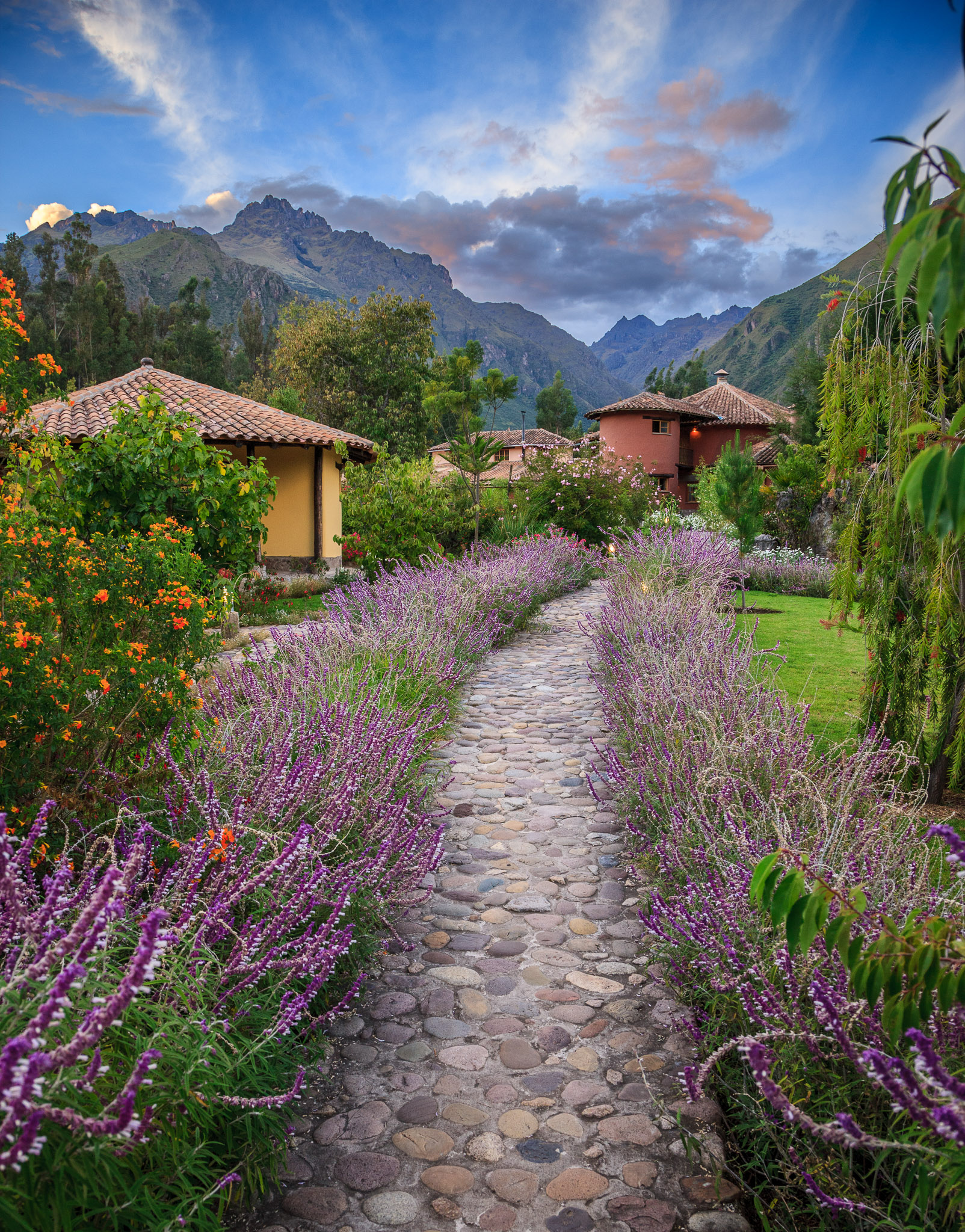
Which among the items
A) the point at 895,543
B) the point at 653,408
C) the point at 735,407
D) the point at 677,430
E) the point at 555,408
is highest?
the point at 555,408

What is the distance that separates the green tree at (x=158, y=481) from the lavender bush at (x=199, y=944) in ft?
13.2

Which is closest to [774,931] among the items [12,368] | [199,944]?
[199,944]

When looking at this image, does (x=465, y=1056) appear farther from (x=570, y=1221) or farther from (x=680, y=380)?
(x=680, y=380)

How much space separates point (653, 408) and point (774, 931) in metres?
41.3

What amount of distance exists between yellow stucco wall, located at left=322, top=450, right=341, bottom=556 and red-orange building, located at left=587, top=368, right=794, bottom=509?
2534 cm

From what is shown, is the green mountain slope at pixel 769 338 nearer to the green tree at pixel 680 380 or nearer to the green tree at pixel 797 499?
the green tree at pixel 680 380

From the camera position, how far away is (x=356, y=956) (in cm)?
289

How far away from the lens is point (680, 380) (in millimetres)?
68750

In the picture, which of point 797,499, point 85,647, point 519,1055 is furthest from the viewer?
point 797,499

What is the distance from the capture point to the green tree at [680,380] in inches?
2584

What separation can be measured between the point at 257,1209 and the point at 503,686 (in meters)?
6.06

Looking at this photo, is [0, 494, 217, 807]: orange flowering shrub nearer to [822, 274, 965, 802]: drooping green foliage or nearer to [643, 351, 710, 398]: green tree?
[822, 274, 965, 802]: drooping green foliage

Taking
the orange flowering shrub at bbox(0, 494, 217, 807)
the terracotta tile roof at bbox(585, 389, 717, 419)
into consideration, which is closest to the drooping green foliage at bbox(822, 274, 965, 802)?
the orange flowering shrub at bbox(0, 494, 217, 807)

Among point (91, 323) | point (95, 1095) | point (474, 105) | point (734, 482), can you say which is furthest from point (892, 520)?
point (91, 323)
